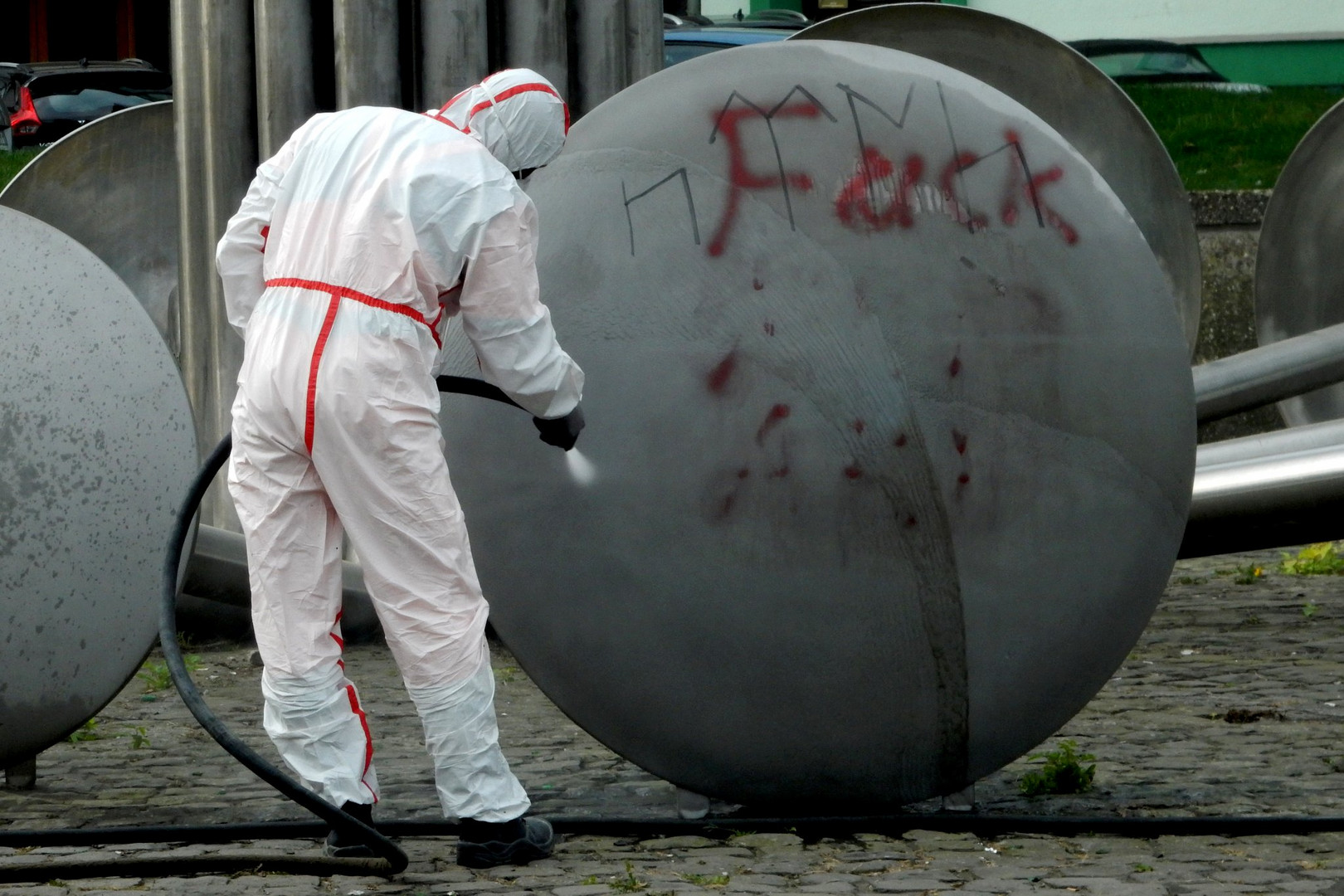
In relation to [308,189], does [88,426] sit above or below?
below

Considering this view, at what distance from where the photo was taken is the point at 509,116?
3.89m

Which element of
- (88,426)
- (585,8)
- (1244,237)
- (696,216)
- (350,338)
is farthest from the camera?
(1244,237)

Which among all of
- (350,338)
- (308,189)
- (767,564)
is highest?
(308,189)

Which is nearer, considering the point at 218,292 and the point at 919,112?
the point at 919,112

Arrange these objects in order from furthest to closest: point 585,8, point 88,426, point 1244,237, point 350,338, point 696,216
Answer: point 1244,237
point 585,8
point 88,426
point 696,216
point 350,338

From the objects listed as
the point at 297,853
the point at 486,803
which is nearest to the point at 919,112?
the point at 486,803

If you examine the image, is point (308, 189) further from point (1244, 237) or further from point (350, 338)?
point (1244, 237)

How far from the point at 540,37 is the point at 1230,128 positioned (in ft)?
31.5

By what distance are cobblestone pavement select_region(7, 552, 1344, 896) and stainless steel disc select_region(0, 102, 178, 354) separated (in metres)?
2.26

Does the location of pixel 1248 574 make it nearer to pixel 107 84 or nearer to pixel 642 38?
pixel 642 38

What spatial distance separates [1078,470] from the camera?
3.89 metres

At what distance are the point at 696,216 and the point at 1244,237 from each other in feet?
24.4

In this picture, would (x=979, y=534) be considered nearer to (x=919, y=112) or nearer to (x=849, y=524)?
(x=849, y=524)

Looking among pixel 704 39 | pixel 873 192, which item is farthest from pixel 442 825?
pixel 704 39
